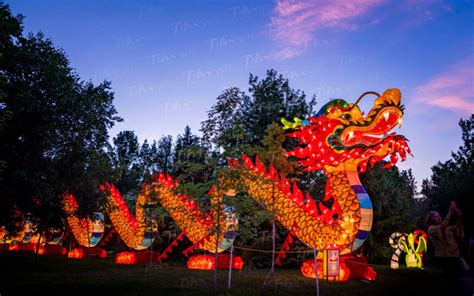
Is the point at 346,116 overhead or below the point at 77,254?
overhead

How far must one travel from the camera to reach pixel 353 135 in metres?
10.4

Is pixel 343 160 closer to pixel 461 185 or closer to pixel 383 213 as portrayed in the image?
pixel 383 213

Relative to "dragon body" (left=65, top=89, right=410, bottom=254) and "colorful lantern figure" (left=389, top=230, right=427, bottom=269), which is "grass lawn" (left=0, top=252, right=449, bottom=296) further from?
"colorful lantern figure" (left=389, top=230, right=427, bottom=269)

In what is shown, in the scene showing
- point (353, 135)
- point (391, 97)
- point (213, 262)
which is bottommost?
point (213, 262)

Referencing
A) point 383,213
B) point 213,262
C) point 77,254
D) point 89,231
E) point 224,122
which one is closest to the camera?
point 224,122

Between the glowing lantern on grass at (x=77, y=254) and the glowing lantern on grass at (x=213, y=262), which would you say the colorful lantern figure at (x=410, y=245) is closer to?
the glowing lantern on grass at (x=213, y=262)

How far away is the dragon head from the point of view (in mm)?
10070

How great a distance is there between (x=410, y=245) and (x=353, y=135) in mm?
7598

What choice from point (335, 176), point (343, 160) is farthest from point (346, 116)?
point (335, 176)

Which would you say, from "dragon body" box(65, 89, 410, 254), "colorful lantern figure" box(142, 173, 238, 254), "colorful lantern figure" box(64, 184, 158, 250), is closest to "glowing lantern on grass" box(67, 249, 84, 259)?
"colorful lantern figure" box(64, 184, 158, 250)

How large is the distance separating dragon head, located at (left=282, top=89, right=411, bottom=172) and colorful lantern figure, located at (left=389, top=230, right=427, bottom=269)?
5775 millimetres

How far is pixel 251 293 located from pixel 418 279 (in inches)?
224

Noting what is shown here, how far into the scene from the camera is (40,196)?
1027cm

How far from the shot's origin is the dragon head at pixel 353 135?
1007 centimetres
